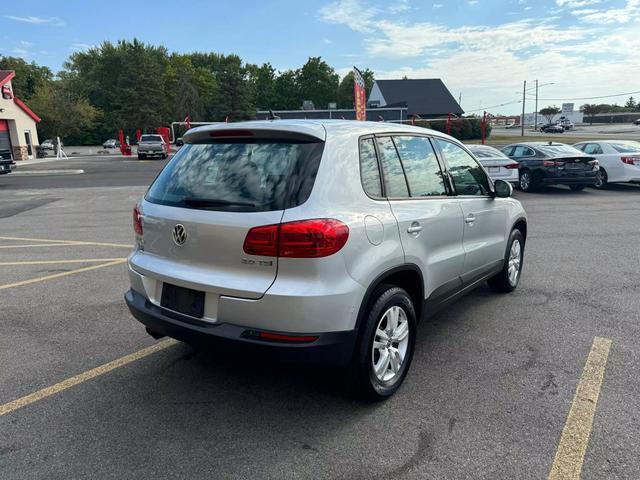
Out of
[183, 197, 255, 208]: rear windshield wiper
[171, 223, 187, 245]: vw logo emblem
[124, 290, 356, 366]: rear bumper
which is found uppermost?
[183, 197, 255, 208]: rear windshield wiper

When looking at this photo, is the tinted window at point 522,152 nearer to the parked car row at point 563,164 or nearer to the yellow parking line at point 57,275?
the parked car row at point 563,164

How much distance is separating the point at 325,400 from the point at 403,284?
960 millimetres

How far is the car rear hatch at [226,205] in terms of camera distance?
2.78m

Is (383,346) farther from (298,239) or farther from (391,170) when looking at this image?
(391,170)

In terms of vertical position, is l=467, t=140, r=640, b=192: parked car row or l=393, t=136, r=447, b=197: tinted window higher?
l=393, t=136, r=447, b=197: tinted window

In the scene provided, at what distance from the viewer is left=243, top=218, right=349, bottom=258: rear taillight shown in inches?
105

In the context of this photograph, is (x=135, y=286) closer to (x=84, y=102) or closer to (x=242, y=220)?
(x=242, y=220)

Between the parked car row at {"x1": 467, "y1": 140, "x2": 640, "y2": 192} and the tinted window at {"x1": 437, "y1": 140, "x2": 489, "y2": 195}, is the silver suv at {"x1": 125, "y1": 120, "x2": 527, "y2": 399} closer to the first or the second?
the tinted window at {"x1": 437, "y1": 140, "x2": 489, "y2": 195}

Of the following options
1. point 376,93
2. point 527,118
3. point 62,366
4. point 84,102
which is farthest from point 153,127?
point 527,118

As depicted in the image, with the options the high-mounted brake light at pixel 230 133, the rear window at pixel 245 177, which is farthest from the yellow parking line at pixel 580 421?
the high-mounted brake light at pixel 230 133

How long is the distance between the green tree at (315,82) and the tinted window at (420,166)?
8761 cm

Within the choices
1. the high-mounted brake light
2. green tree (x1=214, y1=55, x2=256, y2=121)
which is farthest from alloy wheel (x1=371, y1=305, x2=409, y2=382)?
green tree (x1=214, y1=55, x2=256, y2=121)

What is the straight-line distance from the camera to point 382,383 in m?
3.22

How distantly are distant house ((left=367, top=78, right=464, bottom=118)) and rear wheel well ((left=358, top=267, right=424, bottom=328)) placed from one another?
61.0m
